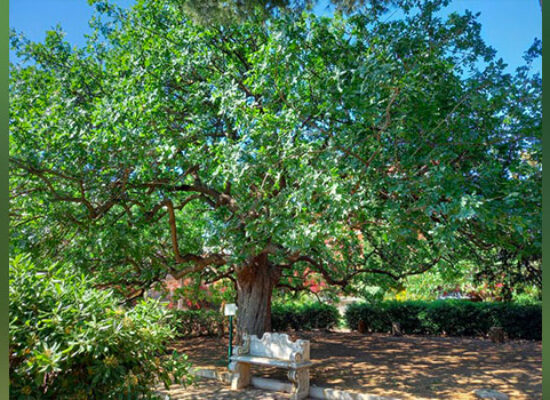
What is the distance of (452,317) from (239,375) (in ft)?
21.3

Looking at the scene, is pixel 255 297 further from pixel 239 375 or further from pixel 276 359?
pixel 276 359

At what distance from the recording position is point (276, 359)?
5.08 meters

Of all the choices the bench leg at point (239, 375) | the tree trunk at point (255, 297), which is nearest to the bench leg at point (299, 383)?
the bench leg at point (239, 375)

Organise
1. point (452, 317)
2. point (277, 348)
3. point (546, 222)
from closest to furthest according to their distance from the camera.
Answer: point (546, 222) → point (277, 348) → point (452, 317)

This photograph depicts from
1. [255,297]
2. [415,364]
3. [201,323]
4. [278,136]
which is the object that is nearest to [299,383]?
[255,297]

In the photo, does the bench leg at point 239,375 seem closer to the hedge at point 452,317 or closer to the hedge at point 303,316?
the hedge at point 303,316

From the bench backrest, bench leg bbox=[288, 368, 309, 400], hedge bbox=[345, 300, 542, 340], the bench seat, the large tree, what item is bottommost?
bench leg bbox=[288, 368, 309, 400]

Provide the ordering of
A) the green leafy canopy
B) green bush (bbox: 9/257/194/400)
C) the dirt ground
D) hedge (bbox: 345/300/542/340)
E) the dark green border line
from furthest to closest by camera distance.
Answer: hedge (bbox: 345/300/542/340) → the dirt ground → the green leafy canopy → green bush (bbox: 9/257/194/400) → the dark green border line

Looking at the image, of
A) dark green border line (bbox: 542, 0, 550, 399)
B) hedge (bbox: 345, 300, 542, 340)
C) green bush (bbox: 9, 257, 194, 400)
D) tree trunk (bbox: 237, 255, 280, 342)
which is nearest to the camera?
dark green border line (bbox: 542, 0, 550, 399)

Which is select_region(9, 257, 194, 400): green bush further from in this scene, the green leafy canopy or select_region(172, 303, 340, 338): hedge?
select_region(172, 303, 340, 338): hedge

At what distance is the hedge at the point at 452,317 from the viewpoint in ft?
31.0

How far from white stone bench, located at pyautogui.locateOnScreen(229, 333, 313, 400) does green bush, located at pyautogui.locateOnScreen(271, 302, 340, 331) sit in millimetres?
5657

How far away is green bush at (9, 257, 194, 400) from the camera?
7.40 feet

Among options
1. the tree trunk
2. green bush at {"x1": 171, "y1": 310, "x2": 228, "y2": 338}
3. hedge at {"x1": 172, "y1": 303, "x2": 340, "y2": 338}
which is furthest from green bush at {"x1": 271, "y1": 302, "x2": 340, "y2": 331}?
the tree trunk
